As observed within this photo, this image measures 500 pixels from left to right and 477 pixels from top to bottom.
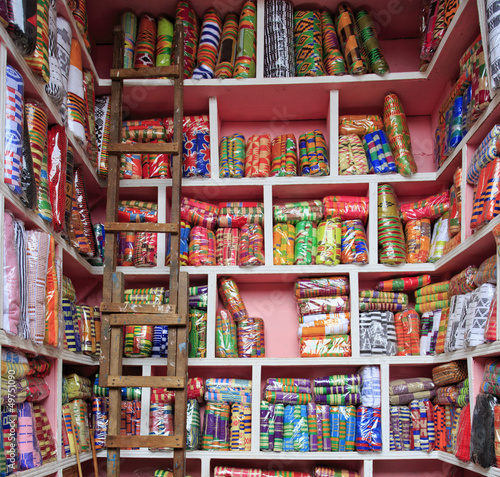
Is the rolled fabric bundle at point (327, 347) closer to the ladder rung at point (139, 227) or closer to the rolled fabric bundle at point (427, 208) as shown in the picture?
the rolled fabric bundle at point (427, 208)

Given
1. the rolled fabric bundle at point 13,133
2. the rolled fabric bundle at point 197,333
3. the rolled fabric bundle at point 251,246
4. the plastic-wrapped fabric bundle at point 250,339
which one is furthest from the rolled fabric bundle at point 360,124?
the rolled fabric bundle at point 13,133

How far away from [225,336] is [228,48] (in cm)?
168

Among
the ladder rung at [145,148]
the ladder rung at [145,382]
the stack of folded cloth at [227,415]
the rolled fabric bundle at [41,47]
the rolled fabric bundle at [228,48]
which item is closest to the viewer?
the rolled fabric bundle at [41,47]

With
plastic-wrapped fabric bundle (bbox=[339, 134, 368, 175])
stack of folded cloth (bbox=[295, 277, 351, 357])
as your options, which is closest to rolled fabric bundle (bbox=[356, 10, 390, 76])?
plastic-wrapped fabric bundle (bbox=[339, 134, 368, 175])

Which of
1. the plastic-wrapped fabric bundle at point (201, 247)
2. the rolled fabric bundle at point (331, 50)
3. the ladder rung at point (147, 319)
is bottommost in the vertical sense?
the ladder rung at point (147, 319)

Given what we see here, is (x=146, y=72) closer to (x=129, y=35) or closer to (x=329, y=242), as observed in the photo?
(x=129, y=35)

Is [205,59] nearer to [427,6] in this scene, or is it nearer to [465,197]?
[427,6]

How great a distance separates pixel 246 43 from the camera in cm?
353

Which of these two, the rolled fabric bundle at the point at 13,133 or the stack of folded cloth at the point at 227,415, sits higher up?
the rolled fabric bundle at the point at 13,133

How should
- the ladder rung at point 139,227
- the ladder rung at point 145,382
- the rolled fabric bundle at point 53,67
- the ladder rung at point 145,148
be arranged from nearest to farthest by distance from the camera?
the rolled fabric bundle at point 53,67
the ladder rung at point 145,382
the ladder rung at point 139,227
the ladder rung at point 145,148

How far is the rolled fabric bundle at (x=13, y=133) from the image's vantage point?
2221 millimetres

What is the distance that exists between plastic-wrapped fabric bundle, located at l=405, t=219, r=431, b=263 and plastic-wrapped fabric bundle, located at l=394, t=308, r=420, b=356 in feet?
0.99

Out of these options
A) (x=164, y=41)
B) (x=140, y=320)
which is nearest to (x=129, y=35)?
(x=164, y=41)

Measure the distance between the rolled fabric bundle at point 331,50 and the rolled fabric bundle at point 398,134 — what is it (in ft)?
1.13
